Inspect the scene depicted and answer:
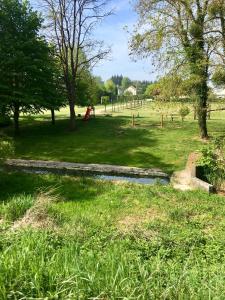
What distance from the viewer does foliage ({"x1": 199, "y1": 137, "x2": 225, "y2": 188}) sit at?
45.0ft

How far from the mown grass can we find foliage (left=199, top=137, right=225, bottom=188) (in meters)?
1.77

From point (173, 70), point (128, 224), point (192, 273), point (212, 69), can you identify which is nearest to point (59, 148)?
point (173, 70)

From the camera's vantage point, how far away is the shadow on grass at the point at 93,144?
18766 mm

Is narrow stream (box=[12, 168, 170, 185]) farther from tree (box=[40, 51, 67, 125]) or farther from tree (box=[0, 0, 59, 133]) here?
tree (box=[40, 51, 67, 125])

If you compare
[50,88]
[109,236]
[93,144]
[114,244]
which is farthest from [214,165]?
[50,88]

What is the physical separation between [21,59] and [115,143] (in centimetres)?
843

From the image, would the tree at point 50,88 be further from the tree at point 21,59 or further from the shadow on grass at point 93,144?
the shadow on grass at point 93,144

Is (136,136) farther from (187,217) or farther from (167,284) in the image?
(167,284)

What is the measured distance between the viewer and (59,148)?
21.8 metres

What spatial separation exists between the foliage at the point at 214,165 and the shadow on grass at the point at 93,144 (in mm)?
2192

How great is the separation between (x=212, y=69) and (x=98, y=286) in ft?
58.1

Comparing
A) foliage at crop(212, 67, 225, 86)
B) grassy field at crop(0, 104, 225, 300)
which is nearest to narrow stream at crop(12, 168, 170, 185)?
grassy field at crop(0, 104, 225, 300)

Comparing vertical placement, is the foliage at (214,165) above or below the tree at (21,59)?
below

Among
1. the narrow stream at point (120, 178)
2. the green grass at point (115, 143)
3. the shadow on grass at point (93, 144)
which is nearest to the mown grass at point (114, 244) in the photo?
the narrow stream at point (120, 178)
